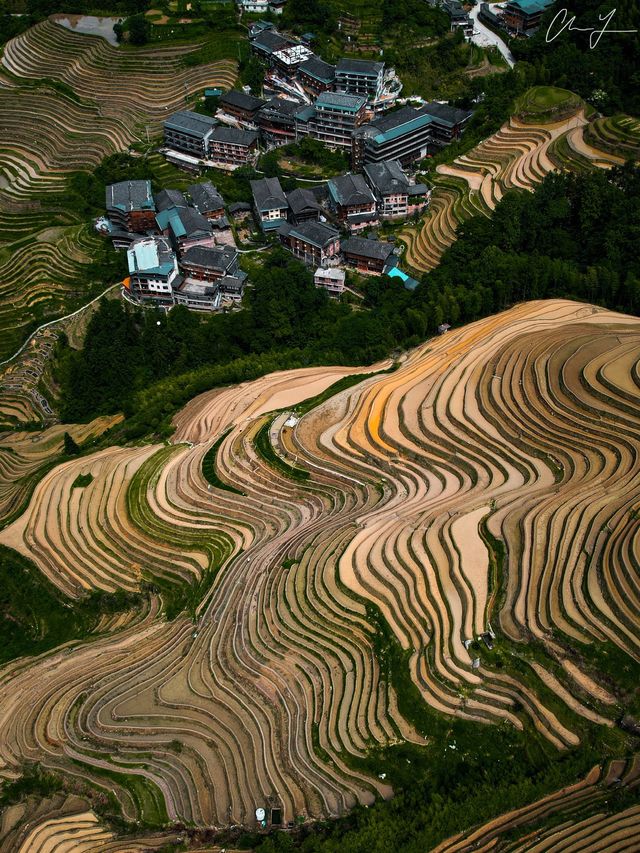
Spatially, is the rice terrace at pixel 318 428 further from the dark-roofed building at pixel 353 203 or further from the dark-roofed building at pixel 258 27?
the dark-roofed building at pixel 258 27

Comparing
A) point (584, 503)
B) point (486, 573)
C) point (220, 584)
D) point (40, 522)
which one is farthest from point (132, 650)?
point (584, 503)

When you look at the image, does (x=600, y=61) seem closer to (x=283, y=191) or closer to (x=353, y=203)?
(x=353, y=203)

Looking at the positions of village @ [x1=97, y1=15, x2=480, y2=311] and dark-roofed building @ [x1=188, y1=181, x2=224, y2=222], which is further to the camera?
dark-roofed building @ [x1=188, y1=181, x2=224, y2=222]

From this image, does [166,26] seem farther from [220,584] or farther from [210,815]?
[210,815]

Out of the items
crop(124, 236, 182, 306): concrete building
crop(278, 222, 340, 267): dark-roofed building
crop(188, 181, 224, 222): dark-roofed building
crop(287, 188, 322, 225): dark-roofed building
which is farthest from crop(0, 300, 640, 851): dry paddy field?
crop(188, 181, 224, 222): dark-roofed building

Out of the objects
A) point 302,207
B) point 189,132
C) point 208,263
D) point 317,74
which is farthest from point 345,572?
point 317,74

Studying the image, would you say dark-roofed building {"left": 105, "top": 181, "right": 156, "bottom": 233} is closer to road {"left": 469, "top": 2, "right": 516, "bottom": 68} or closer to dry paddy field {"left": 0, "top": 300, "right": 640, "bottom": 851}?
dry paddy field {"left": 0, "top": 300, "right": 640, "bottom": 851}
